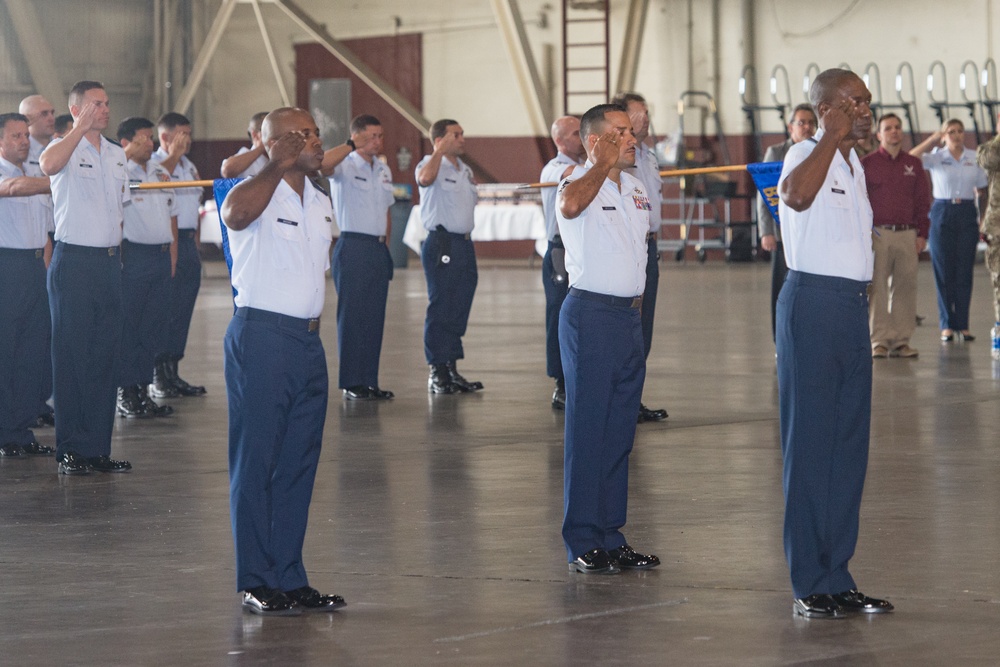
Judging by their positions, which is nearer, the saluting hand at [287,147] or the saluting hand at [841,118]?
the saluting hand at [841,118]

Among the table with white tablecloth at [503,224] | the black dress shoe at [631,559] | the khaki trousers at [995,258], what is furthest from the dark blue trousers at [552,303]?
the table with white tablecloth at [503,224]

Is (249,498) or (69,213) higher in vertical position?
(69,213)

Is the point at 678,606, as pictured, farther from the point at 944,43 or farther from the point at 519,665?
the point at 944,43

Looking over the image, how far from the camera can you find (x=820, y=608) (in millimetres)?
5266

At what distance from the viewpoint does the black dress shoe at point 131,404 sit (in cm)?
1076

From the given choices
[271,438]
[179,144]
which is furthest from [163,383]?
[271,438]

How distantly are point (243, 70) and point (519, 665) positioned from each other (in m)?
28.0

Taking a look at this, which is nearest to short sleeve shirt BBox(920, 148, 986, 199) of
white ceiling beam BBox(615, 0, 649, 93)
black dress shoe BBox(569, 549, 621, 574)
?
black dress shoe BBox(569, 549, 621, 574)

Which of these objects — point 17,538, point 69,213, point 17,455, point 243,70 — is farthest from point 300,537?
point 243,70

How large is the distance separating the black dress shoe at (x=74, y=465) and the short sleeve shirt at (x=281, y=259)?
3.24m

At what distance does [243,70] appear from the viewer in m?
31.7

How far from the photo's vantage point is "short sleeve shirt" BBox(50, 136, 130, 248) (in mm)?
8305

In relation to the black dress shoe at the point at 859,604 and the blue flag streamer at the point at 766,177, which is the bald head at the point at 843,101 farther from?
the blue flag streamer at the point at 766,177

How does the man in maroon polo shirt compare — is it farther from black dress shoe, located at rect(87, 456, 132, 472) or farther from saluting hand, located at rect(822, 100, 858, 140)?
saluting hand, located at rect(822, 100, 858, 140)
